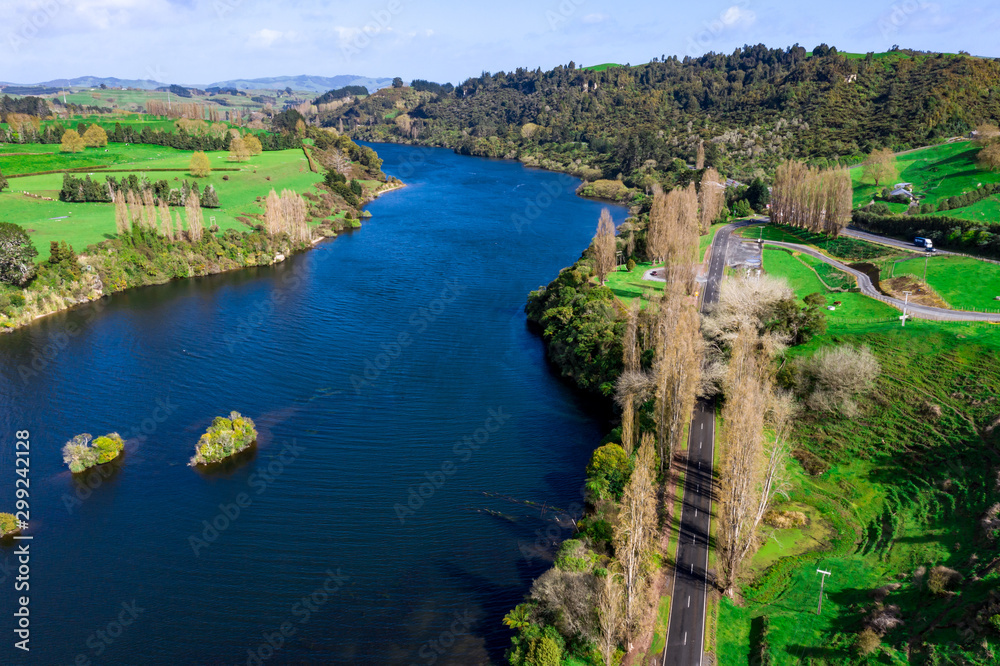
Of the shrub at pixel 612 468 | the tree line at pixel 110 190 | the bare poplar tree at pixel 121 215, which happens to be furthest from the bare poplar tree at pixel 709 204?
the bare poplar tree at pixel 121 215

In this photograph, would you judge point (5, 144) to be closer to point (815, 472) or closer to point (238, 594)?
point (238, 594)

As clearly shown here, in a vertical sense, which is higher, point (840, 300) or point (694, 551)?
point (840, 300)

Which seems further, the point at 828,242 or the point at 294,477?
the point at 828,242

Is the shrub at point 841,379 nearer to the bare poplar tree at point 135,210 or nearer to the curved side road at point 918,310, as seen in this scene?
the curved side road at point 918,310

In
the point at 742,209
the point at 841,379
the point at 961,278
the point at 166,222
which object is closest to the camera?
the point at 841,379

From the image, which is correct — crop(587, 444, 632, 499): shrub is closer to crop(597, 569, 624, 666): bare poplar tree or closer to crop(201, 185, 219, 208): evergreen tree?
crop(597, 569, 624, 666): bare poplar tree

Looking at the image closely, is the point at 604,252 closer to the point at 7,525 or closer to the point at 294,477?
the point at 294,477

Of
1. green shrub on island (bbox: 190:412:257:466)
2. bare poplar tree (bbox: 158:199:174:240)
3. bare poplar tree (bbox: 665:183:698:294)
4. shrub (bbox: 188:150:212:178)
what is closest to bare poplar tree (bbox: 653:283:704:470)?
bare poplar tree (bbox: 665:183:698:294)

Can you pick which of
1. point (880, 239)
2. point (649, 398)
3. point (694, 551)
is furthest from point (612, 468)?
point (880, 239)
